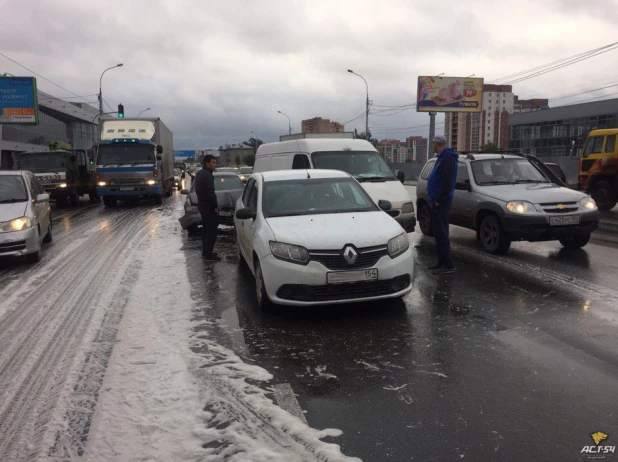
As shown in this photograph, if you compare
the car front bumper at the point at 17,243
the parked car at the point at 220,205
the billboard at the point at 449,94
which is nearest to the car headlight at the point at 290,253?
the car front bumper at the point at 17,243

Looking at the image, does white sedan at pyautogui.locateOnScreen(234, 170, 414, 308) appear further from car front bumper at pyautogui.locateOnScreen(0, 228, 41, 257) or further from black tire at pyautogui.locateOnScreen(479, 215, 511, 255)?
car front bumper at pyautogui.locateOnScreen(0, 228, 41, 257)

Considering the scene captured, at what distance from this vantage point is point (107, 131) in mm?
20969

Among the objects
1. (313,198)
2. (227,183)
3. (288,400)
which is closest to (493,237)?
(313,198)

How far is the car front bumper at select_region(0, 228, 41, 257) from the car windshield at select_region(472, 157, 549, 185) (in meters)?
7.63

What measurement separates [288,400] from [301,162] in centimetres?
814

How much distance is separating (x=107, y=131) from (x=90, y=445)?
2001cm

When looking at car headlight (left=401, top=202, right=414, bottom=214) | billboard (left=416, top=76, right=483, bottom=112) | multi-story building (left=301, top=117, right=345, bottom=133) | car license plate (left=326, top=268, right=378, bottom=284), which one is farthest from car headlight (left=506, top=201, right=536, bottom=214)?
multi-story building (left=301, top=117, right=345, bottom=133)

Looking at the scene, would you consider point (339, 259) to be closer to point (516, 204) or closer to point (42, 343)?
point (42, 343)

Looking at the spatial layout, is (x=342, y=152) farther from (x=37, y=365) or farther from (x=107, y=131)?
(x=107, y=131)

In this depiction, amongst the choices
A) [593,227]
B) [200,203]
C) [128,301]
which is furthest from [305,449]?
[593,227]

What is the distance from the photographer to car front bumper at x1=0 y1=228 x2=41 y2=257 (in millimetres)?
7992

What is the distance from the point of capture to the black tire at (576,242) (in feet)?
28.5

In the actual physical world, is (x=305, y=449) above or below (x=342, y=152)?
below

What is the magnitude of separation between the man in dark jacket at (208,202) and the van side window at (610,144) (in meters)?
12.7
